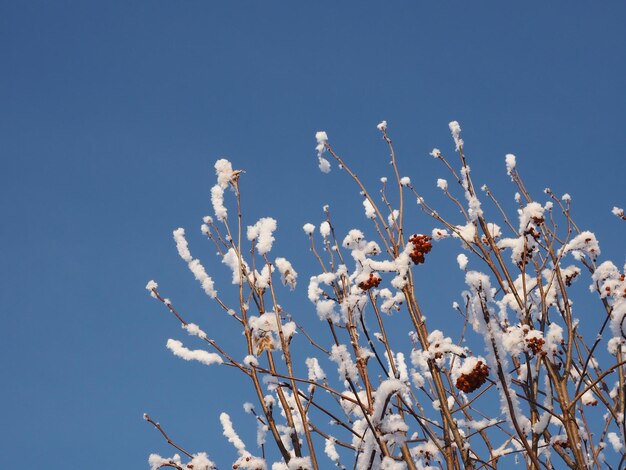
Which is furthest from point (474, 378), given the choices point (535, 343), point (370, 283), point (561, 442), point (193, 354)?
point (193, 354)

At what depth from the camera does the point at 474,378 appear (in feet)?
7.88

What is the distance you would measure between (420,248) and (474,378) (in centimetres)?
67

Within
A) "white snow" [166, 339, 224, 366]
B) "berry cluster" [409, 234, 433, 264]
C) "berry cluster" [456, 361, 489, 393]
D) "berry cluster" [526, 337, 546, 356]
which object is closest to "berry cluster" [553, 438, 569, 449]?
"berry cluster" [526, 337, 546, 356]

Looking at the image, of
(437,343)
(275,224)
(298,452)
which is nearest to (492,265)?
(437,343)

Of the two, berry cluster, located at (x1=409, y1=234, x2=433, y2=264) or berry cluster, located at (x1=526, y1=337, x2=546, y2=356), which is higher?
berry cluster, located at (x1=409, y1=234, x2=433, y2=264)

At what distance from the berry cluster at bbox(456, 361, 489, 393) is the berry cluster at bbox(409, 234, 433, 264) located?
1.94 ft

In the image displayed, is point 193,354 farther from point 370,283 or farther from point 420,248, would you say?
point 420,248

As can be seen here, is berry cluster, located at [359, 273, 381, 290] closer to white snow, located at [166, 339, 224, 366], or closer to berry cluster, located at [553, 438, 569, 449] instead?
white snow, located at [166, 339, 224, 366]

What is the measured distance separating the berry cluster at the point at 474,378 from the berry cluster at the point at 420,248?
23.3 inches

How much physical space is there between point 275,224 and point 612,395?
7.65 ft

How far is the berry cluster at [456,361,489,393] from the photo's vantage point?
2393 millimetres

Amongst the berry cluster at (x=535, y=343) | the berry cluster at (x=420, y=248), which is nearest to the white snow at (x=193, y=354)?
the berry cluster at (x=420, y=248)

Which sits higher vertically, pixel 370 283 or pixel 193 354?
pixel 370 283

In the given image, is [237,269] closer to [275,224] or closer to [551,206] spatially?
[275,224]
